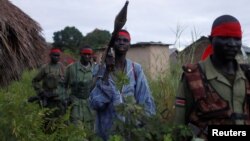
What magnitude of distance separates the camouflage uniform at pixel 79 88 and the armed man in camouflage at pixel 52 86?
17cm

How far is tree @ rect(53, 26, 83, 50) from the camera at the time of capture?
5016 cm

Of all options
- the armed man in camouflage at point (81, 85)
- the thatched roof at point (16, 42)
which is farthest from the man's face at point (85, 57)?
the thatched roof at point (16, 42)

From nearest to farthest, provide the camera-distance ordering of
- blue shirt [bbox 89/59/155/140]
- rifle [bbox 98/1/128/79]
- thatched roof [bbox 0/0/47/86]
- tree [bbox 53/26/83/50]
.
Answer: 1. rifle [bbox 98/1/128/79]
2. blue shirt [bbox 89/59/155/140]
3. thatched roof [bbox 0/0/47/86]
4. tree [bbox 53/26/83/50]

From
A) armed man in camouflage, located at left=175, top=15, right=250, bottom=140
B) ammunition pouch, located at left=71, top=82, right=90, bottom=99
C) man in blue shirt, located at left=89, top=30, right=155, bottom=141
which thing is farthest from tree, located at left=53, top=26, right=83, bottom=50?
armed man in camouflage, located at left=175, top=15, right=250, bottom=140

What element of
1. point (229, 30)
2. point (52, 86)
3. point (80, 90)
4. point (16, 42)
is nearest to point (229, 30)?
point (229, 30)

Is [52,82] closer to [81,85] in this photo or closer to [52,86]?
[52,86]

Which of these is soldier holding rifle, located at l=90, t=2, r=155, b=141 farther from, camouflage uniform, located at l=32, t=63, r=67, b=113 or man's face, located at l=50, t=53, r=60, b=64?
man's face, located at l=50, t=53, r=60, b=64

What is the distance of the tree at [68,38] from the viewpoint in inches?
1975

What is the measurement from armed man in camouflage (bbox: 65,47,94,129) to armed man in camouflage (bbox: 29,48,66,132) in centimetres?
16

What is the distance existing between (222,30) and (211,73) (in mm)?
259

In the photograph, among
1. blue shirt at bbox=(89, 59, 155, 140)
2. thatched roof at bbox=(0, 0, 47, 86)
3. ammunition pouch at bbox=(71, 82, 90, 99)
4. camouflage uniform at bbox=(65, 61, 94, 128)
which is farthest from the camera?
ammunition pouch at bbox=(71, 82, 90, 99)

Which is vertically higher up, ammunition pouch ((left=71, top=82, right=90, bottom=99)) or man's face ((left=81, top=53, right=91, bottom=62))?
man's face ((left=81, top=53, right=91, bottom=62))

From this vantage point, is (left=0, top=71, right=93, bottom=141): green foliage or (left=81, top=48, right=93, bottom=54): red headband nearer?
(left=0, top=71, right=93, bottom=141): green foliage

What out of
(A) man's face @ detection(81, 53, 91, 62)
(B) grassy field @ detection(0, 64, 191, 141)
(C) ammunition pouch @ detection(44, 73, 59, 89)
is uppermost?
(A) man's face @ detection(81, 53, 91, 62)
